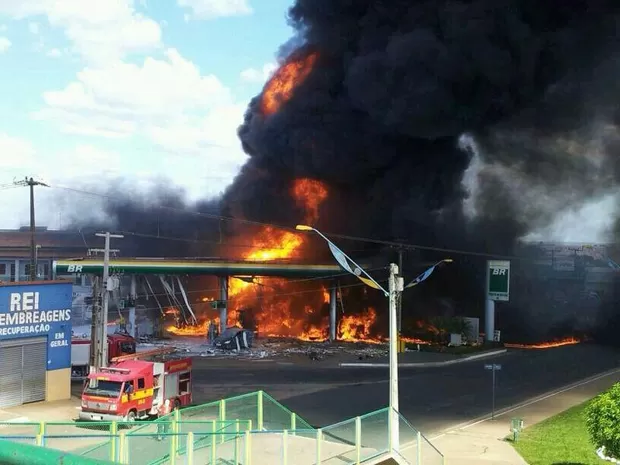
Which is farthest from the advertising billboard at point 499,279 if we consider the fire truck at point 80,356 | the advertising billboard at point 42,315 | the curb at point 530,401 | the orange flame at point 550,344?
the advertising billboard at point 42,315

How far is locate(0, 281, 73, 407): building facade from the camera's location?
24.1 m

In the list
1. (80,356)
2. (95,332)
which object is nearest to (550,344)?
(80,356)

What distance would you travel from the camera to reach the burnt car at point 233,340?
141 ft

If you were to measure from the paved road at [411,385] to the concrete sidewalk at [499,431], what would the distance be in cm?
83

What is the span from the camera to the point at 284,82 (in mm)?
63938

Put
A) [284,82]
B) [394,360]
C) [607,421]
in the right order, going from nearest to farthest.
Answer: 1. [607,421]
2. [394,360]
3. [284,82]

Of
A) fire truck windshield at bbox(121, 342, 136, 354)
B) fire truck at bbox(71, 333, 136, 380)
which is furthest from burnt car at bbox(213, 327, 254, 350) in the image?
fire truck at bbox(71, 333, 136, 380)

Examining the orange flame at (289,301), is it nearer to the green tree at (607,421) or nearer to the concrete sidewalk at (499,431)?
the concrete sidewalk at (499,431)

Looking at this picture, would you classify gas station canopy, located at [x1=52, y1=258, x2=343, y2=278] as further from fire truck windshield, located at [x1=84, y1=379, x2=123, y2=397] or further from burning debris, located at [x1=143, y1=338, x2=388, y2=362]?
fire truck windshield, located at [x1=84, y1=379, x2=123, y2=397]

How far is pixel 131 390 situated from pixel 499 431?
1241cm

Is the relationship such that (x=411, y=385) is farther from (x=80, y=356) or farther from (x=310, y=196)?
(x=310, y=196)

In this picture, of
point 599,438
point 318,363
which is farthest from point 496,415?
point 318,363

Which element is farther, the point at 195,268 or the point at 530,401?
the point at 195,268

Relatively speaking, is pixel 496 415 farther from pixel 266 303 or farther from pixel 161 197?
pixel 161 197
